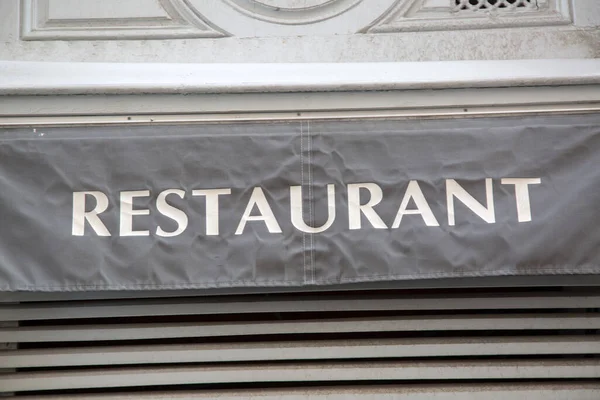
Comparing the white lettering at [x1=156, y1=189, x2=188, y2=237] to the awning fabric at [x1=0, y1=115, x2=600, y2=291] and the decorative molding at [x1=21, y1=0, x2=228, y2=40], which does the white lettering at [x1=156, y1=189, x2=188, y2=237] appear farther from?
the decorative molding at [x1=21, y1=0, x2=228, y2=40]

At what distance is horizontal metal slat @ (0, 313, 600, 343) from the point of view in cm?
365

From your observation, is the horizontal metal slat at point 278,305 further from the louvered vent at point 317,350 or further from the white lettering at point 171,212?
the white lettering at point 171,212

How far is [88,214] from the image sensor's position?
3.50m

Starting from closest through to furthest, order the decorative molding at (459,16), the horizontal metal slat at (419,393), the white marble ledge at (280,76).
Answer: the horizontal metal slat at (419,393)
the white marble ledge at (280,76)
the decorative molding at (459,16)

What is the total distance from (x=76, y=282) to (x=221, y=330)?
0.80m

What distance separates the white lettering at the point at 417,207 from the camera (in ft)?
11.4

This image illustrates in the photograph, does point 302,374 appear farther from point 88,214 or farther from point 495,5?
point 495,5

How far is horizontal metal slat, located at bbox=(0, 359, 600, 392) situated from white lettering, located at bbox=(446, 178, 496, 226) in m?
0.82

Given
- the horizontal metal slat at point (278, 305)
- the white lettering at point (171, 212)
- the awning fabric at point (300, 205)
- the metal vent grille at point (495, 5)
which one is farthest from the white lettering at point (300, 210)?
the metal vent grille at point (495, 5)

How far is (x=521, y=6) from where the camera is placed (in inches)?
155

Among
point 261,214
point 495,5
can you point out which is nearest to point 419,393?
point 261,214

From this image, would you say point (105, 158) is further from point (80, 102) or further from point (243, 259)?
point (243, 259)

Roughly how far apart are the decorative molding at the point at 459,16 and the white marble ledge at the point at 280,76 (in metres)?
0.24

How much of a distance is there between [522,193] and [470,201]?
0.27 m
